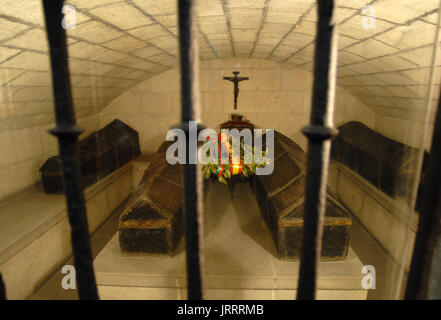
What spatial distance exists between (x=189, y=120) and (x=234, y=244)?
2691mm

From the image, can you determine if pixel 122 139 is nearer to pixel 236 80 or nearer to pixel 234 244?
pixel 236 80

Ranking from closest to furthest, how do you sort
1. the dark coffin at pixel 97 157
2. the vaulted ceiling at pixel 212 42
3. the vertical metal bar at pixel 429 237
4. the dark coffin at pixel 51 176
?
the vertical metal bar at pixel 429 237 < the vaulted ceiling at pixel 212 42 < the dark coffin at pixel 51 176 < the dark coffin at pixel 97 157

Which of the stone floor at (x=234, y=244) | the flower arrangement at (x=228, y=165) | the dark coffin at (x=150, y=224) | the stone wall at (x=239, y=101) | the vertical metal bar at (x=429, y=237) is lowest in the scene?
the stone floor at (x=234, y=244)

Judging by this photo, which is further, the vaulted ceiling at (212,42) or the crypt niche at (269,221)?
the crypt niche at (269,221)

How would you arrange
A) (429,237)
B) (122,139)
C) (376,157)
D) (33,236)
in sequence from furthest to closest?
(122,139) → (376,157) → (33,236) → (429,237)

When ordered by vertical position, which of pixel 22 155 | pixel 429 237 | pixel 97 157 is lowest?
pixel 97 157

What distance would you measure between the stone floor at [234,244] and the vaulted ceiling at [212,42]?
89.8 inches

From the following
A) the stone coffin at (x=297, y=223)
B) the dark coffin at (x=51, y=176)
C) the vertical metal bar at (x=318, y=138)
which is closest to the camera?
the vertical metal bar at (x=318, y=138)

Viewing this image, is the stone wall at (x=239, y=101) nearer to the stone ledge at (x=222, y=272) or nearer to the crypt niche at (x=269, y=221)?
the crypt niche at (x=269, y=221)

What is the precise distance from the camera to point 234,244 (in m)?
3.18

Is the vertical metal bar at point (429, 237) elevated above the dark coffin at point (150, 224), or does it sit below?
above

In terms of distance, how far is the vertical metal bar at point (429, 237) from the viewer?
0.87 meters

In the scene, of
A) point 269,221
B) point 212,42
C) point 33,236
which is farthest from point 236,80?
point 33,236

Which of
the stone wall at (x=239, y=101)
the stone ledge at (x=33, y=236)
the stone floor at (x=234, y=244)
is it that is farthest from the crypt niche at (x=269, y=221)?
the stone wall at (x=239, y=101)
